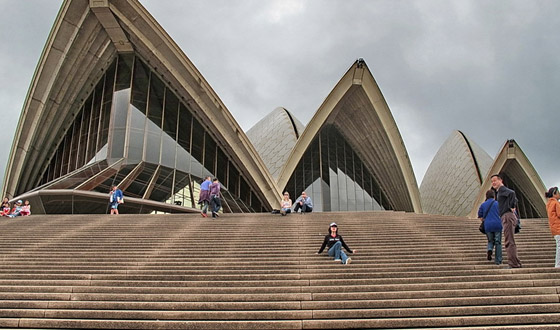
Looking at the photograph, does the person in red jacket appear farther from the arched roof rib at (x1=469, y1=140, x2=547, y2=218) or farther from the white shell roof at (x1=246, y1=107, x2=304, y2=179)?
the arched roof rib at (x1=469, y1=140, x2=547, y2=218)

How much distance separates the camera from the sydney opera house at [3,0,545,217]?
19594 millimetres

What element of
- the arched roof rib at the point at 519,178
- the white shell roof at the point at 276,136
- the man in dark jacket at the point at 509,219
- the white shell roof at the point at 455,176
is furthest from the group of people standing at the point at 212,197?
the white shell roof at the point at 455,176

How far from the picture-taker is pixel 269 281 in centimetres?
595

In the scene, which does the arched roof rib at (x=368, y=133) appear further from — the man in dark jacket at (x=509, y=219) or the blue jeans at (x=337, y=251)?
the man in dark jacket at (x=509, y=219)

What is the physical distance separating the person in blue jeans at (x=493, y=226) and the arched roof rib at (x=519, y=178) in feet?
59.7

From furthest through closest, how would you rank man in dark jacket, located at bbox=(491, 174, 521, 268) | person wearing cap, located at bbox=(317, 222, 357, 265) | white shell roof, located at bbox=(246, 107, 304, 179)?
white shell roof, located at bbox=(246, 107, 304, 179)
person wearing cap, located at bbox=(317, 222, 357, 265)
man in dark jacket, located at bbox=(491, 174, 521, 268)

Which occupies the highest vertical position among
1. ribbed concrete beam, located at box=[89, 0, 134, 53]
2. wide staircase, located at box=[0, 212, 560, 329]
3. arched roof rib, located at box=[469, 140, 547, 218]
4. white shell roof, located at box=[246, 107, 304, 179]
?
ribbed concrete beam, located at box=[89, 0, 134, 53]

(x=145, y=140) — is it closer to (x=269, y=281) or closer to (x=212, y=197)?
(x=212, y=197)

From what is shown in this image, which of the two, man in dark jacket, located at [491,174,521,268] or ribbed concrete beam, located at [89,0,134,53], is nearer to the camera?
man in dark jacket, located at [491,174,521,268]

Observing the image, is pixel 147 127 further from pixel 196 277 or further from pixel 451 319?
pixel 451 319

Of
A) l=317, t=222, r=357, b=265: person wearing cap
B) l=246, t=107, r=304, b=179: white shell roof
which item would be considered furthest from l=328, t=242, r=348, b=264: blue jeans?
l=246, t=107, r=304, b=179: white shell roof

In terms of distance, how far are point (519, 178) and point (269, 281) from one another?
24158mm

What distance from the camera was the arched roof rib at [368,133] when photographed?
901 inches

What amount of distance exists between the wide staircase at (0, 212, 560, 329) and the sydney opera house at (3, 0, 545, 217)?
879 cm
